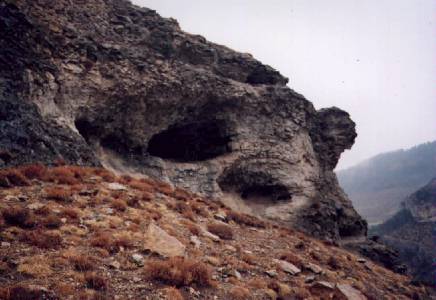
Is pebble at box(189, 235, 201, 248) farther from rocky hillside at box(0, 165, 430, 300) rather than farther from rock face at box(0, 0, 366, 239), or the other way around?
rock face at box(0, 0, 366, 239)

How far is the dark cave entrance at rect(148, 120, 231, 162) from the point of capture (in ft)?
90.3

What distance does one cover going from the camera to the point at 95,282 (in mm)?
7258

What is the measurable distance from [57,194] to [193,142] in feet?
57.1

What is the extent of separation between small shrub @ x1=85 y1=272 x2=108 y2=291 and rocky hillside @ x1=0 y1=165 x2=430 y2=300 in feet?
0.07

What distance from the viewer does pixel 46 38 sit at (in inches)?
754

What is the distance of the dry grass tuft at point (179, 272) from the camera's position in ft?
27.3

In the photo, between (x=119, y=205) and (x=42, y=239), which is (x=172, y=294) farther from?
(x=119, y=205)

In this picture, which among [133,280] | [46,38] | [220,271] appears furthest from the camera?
[46,38]

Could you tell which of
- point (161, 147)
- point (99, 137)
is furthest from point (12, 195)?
point (161, 147)

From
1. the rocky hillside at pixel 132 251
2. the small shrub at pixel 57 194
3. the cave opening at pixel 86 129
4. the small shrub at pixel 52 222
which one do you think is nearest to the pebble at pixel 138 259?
the rocky hillside at pixel 132 251

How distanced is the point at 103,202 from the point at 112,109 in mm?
10951

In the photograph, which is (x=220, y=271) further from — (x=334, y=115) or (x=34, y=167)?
(x=334, y=115)

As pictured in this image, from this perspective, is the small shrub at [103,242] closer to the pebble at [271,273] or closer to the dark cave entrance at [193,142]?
the pebble at [271,273]

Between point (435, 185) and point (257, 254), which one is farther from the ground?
point (435, 185)
